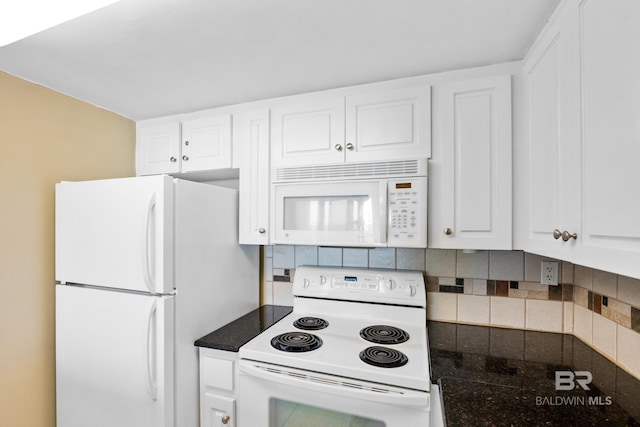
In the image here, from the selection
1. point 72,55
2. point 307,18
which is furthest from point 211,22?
point 72,55

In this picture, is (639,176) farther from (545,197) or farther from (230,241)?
(230,241)

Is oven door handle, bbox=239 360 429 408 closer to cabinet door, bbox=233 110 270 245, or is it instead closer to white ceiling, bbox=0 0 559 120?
cabinet door, bbox=233 110 270 245

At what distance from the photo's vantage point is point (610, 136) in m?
0.75

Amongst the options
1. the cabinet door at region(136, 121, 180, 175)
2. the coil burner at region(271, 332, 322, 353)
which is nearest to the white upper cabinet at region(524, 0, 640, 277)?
the coil burner at region(271, 332, 322, 353)

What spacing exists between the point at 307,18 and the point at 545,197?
1.15 m

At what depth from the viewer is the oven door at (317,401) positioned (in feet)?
3.69

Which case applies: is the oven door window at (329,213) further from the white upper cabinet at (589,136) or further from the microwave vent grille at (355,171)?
the white upper cabinet at (589,136)

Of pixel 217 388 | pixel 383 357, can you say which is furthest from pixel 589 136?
pixel 217 388

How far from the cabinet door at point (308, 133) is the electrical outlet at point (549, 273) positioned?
1242mm

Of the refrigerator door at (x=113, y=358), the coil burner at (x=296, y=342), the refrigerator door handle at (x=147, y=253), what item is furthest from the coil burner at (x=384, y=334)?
the refrigerator door handle at (x=147, y=253)

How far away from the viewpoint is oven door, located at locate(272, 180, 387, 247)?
59.7 inches

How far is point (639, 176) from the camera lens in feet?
2.14

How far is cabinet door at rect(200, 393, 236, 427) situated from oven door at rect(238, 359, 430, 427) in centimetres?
7

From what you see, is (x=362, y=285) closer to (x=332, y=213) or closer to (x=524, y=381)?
(x=332, y=213)
